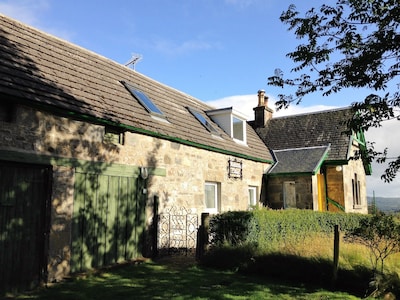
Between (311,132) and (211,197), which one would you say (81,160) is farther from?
(311,132)

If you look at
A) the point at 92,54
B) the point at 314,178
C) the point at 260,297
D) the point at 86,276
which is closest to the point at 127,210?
the point at 86,276

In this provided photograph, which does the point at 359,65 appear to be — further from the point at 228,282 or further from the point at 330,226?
the point at 330,226

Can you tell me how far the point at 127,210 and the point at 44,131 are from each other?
10.1 ft

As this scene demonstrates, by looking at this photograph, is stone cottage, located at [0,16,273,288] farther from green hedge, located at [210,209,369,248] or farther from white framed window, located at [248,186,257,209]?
white framed window, located at [248,186,257,209]

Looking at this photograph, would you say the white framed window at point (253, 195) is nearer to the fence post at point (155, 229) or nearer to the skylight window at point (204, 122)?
the skylight window at point (204, 122)

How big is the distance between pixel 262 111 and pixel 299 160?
18.8ft

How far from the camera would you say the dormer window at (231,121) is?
16562 millimetres

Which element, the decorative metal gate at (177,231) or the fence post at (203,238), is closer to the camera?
the fence post at (203,238)

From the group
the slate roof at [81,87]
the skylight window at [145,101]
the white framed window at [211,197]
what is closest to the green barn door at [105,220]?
the slate roof at [81,87]

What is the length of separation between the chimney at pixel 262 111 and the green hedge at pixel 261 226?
990cm

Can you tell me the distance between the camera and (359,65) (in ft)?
21.3

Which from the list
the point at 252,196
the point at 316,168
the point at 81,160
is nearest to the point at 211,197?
the point at 252,196

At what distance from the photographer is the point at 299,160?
17.8 metres

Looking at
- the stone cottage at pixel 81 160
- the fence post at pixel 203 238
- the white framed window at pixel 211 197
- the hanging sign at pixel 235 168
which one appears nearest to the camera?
the stone cottage at pixel 81 160
